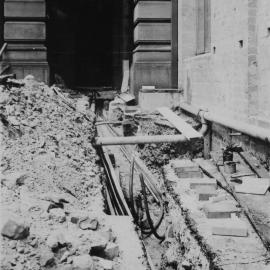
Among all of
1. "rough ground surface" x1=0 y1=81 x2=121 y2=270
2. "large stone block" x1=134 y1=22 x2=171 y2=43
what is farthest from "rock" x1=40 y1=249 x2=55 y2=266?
"large stone block" x1=134 y1=22 x2=171 y2=43

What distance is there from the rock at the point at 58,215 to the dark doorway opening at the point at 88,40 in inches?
463

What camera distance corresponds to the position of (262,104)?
7297mm

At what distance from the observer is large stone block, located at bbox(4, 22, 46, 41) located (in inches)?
479

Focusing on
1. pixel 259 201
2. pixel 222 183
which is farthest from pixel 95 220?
pixel 222 183

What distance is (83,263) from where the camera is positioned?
3.25 m

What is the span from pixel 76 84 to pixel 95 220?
1291 cm

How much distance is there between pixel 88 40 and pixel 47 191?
13.4m

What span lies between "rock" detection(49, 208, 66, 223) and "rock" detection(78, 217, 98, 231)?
164 mm

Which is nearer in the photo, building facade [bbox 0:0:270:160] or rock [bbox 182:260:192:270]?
rock [bbox 182:260:192:270]

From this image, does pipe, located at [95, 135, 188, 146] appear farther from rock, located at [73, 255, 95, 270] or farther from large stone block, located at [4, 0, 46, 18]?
large stone block, located at [4, 0, 46, 18]

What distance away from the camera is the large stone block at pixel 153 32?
12164mm

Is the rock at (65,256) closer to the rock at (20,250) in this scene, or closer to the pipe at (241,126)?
the rock at (20,250)

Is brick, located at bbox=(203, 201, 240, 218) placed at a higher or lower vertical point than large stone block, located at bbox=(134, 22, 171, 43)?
lower

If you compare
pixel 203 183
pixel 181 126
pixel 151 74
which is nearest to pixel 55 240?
pixel 203 183
